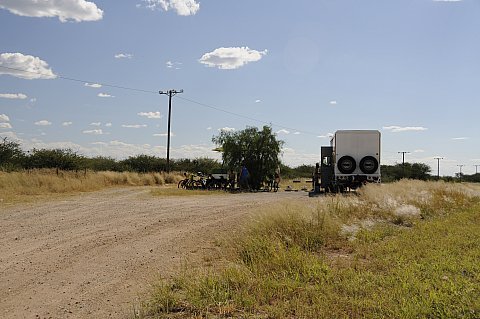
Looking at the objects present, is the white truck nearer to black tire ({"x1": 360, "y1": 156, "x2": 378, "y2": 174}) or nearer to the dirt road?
black tire ({"x1": 360, "y1": 156, "x2": 378, "y2": 174})

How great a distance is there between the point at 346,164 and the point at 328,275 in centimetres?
1892

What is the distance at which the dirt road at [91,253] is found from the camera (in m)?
5.85

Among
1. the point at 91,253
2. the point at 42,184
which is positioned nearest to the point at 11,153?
the point at 42,184

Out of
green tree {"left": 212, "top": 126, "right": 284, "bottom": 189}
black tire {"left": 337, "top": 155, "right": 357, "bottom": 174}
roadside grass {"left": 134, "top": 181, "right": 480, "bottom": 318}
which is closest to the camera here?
roadside grass {"left": 134, "top": 181, "right": 480, "bottom": 318}

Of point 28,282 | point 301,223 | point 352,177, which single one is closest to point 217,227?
point 301,223

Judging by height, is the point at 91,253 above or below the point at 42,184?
below

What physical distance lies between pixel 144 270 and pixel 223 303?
2.38 meters

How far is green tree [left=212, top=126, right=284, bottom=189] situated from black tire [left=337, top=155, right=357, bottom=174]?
318 inches

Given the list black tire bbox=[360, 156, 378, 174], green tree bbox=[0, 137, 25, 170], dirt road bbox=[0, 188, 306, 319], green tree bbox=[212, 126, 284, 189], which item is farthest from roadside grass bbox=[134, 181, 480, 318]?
green tree bbox=[0, 137, 25, 170]

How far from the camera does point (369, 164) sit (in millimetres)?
24656

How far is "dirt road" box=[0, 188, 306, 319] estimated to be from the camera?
585 cm

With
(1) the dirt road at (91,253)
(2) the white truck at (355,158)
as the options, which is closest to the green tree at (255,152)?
(2) the white truck at (355,158)

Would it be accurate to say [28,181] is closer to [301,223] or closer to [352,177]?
[352,177]

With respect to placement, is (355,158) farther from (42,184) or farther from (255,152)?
(42,184)
